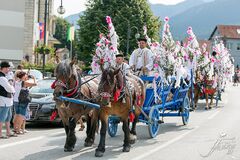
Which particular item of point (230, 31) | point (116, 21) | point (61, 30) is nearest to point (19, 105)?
point (116, 21)

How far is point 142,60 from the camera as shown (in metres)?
12.7

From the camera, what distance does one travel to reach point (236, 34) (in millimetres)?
121312

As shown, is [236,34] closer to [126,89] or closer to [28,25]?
[28,25]

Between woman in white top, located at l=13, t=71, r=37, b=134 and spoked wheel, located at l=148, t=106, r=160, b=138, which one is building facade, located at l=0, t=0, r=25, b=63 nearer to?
woman in white top, located at l=13, t=71, r=37, b=134

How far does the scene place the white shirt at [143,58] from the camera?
41.3 feet

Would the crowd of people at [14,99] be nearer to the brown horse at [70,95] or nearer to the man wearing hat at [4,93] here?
the man wearing hat at [4,93]

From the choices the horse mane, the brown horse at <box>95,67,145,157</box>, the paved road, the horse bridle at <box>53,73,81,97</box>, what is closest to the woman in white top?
the paved road

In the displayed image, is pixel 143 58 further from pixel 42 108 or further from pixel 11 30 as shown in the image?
pixel 11 30

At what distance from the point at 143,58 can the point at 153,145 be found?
2720 millimetres

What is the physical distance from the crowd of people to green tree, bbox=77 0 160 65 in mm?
35293

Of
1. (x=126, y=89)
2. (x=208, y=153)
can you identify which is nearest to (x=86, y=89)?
(x=126, y=89)

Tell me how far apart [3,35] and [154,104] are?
185 inches

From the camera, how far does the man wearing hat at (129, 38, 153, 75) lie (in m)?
12.6

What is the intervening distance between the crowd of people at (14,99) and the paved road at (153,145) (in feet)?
1.31
